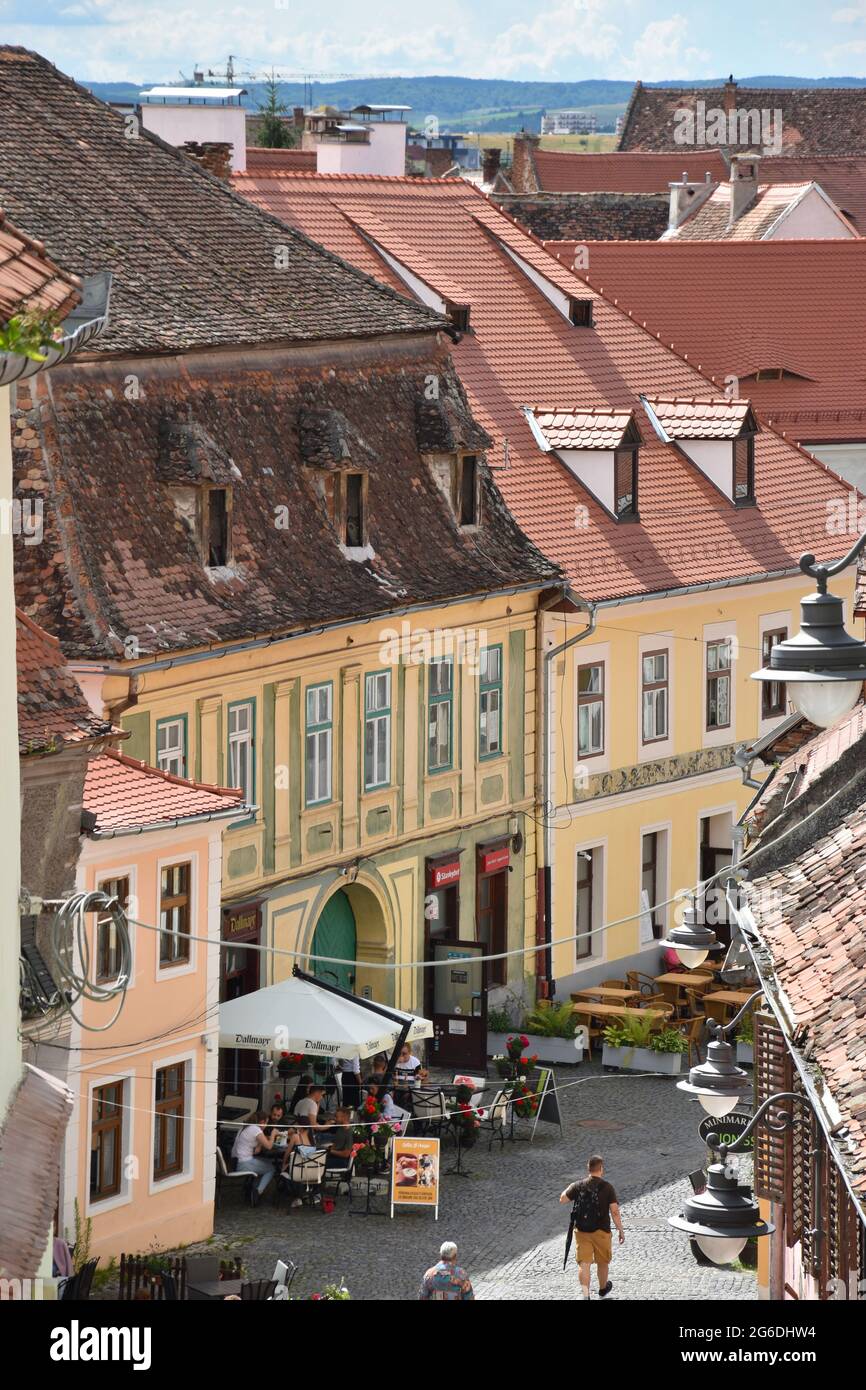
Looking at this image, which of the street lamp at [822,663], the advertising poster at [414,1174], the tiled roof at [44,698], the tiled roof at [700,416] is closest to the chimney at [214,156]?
the tiled roof at [700,416]

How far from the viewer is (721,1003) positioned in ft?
116

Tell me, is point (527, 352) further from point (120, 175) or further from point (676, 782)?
point (120, 175)

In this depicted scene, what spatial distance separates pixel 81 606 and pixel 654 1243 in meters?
8.27

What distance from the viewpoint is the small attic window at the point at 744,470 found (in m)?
→ 40.7

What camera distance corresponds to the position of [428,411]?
34469mm

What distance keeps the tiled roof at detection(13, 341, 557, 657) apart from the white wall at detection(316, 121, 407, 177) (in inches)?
452

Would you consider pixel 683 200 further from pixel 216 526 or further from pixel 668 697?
pixel 216 526

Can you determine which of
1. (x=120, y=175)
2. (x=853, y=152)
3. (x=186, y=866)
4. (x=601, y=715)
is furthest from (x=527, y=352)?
(x=853, y=152)

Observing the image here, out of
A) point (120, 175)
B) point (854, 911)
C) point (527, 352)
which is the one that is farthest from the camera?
point (527, 352)

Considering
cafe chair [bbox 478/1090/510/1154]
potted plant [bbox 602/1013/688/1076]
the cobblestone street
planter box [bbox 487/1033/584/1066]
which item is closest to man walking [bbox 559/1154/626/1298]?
the cobblestone street

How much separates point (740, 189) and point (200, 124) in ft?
86.5

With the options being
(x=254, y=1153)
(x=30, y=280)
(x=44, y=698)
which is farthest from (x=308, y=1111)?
(x=30, y=280)

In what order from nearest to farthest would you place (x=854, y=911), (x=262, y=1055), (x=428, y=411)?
1. (x=854, y=911)
2. (x=262, y=1055)
3. (x=428, y=411)

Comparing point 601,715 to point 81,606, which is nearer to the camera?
point 81,606
